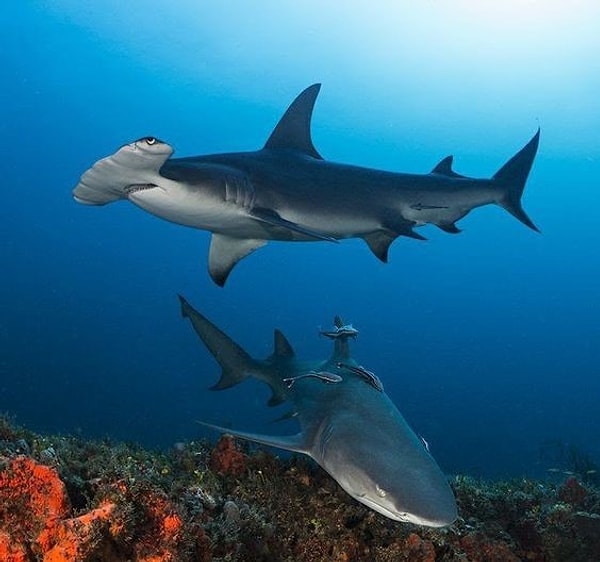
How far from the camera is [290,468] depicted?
4.24 meters

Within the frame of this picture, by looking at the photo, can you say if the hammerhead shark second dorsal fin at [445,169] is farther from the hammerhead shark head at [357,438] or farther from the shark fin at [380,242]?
the hammerhead shark head at [357,438]

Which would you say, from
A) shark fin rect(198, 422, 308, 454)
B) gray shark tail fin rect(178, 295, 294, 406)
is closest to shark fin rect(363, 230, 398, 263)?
gray shark tail fin rect(178, 295, 294, 406)

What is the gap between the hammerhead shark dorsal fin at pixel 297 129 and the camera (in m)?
→ 6.86

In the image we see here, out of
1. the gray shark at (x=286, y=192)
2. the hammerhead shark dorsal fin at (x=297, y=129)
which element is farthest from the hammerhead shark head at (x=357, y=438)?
the hammerhead shark dorsal fin at (x=297, y=129)

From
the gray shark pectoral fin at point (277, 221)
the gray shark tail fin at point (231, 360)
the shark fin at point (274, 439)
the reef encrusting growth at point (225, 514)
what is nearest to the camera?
the reef encrusting growth at point (225, 514)

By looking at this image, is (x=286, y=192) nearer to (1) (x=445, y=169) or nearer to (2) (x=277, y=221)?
(2) (x=277, y=221)

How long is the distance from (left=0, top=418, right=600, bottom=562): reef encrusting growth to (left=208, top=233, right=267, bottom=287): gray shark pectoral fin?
8.79 ft

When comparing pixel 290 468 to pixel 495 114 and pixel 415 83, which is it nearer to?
pixel 415 83

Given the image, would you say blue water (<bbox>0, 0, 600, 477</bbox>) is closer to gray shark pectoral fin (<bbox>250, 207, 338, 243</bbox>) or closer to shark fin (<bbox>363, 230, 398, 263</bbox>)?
shark fin (<bbox>363, 230, 398, 263</bbox>)

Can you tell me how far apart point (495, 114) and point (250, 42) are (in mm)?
36015

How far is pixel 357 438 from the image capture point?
3.57 metres

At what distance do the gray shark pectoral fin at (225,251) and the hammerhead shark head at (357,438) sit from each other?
1.22 meters

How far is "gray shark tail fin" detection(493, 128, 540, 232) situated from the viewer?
738 centimetres

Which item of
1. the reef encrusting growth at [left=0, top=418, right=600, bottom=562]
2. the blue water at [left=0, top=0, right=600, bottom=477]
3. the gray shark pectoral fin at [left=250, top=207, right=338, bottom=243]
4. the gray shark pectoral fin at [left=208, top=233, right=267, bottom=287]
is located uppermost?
the blue water at [left=0, top=0, right=600, bottom=477]
